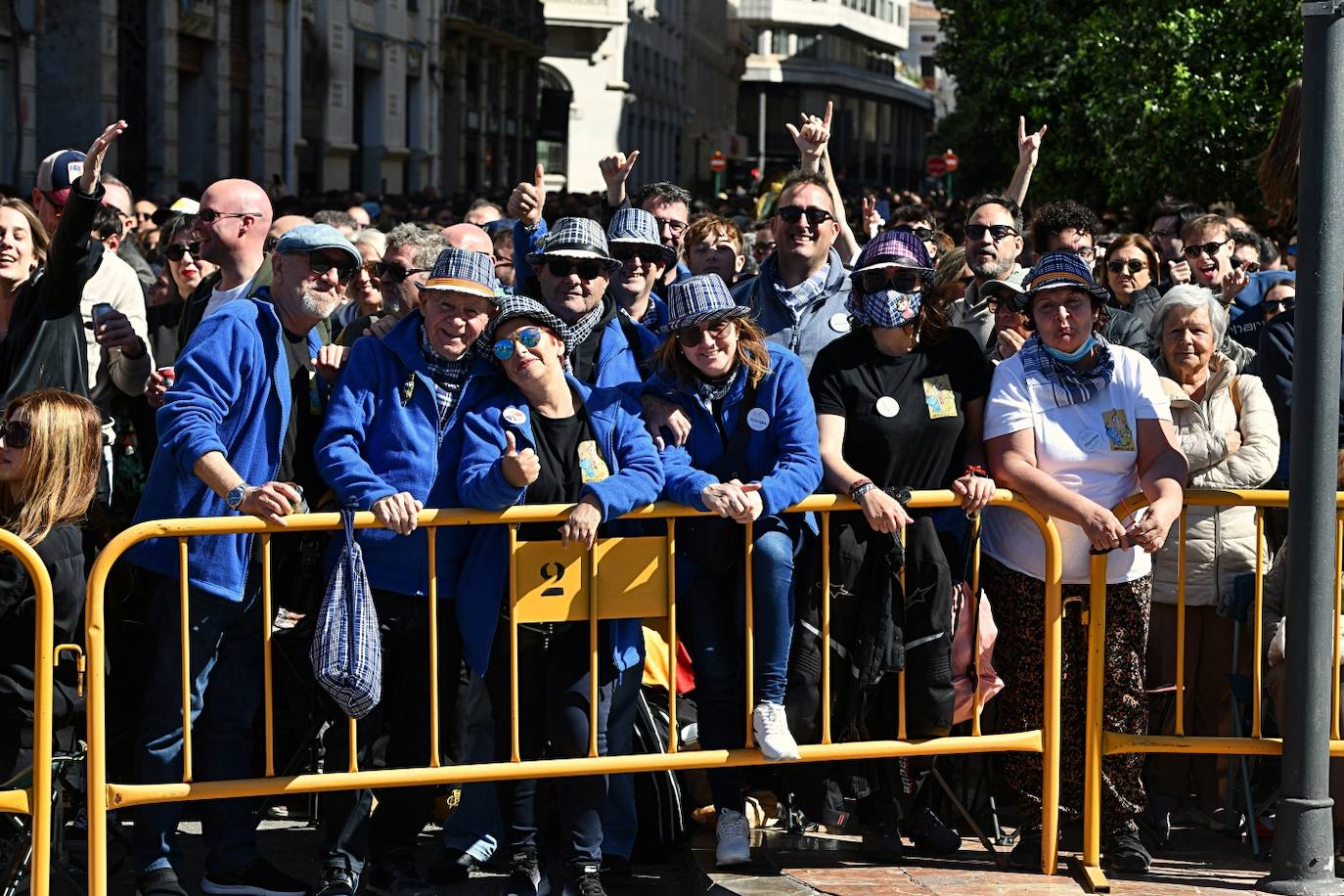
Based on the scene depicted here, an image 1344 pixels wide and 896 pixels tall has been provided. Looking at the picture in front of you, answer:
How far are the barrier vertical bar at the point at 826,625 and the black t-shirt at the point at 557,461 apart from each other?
2.49ft

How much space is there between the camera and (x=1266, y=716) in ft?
22.3

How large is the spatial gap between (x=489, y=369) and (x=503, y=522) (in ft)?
1.61

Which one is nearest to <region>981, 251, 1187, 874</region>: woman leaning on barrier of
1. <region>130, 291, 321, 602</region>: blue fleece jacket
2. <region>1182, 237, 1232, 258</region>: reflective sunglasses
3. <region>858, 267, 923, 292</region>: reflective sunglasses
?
<region>858, 267, 923, 292</region>: reflective sunglasses

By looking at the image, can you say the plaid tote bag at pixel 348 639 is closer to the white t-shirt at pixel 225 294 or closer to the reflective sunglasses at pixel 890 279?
the white t-shirt at pixel 225 294

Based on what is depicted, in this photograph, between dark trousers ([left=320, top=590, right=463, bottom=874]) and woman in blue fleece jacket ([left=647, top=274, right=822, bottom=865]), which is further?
woman in blue fleece jacket ([left=647, top=274, right=822, bottom=865])

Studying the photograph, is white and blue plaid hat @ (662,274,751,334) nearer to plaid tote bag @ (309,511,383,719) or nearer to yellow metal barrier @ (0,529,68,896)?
plaid tote bag @ (309,511,383,719)

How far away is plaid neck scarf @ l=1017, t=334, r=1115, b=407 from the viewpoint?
6223 millimetres

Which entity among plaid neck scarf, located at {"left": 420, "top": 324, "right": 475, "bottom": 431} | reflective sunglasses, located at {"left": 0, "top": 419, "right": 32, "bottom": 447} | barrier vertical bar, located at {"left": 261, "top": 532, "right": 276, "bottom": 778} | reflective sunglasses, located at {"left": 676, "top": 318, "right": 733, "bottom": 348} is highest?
reflective sunglasses, located at {"left": 676, "top": 318, "right": 733, "bottom": 348}

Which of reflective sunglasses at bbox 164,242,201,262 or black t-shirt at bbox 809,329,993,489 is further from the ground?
reflective sunglasses at bbox 164,242,201,262

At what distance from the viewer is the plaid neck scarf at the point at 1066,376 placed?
6.22m

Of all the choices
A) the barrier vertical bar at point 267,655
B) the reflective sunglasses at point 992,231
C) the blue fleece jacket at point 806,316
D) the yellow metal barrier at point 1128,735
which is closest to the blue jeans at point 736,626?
the yellow metal barrier at point 1128,735

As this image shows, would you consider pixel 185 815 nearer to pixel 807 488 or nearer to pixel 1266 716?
pixel 807 488

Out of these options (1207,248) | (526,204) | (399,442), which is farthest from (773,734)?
(1207,248)

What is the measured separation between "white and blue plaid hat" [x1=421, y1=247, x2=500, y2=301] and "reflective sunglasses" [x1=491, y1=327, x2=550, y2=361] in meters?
0.20
